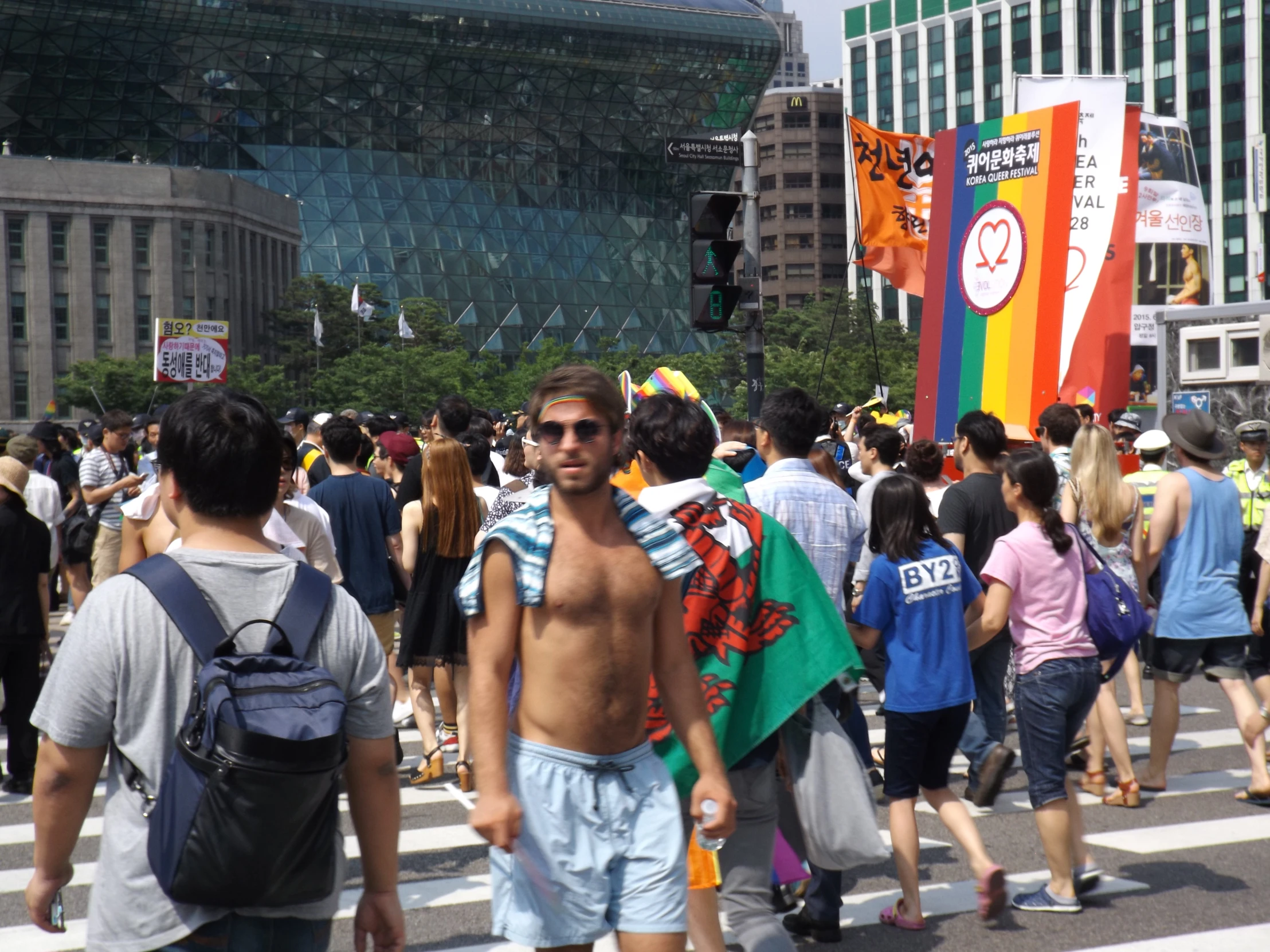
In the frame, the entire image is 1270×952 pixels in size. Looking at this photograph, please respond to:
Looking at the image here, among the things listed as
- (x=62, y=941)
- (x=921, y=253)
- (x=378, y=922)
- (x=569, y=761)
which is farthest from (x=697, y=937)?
(x=921, y=253)

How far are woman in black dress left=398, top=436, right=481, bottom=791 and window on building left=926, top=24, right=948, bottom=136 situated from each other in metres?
99.2

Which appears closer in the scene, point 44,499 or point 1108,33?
point 44,499

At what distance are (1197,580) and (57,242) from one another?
69549 mm

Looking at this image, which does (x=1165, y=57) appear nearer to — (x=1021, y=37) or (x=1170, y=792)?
(x=1021, y=37)

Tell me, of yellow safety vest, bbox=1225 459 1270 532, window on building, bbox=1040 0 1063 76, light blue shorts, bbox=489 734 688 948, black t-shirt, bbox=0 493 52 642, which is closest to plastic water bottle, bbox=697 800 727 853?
light blue shorts, bbox=489 734 688 948

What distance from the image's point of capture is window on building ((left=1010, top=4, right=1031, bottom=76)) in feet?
317

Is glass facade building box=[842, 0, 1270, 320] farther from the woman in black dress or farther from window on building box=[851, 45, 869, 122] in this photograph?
the woman in black dress

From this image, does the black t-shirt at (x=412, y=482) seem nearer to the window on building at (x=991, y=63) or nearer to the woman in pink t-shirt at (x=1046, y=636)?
the woman in pink t-shirt at (x=1046, y=636)

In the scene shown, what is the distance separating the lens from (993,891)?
5.16m

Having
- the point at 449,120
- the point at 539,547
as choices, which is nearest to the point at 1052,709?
the point at 539,547

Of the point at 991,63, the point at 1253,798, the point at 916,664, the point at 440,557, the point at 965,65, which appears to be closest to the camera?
the point at 916,664

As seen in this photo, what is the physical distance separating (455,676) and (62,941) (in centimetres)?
308

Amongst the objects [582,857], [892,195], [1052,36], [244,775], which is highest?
[1052,36]

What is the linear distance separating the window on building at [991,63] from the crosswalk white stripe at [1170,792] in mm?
94840
